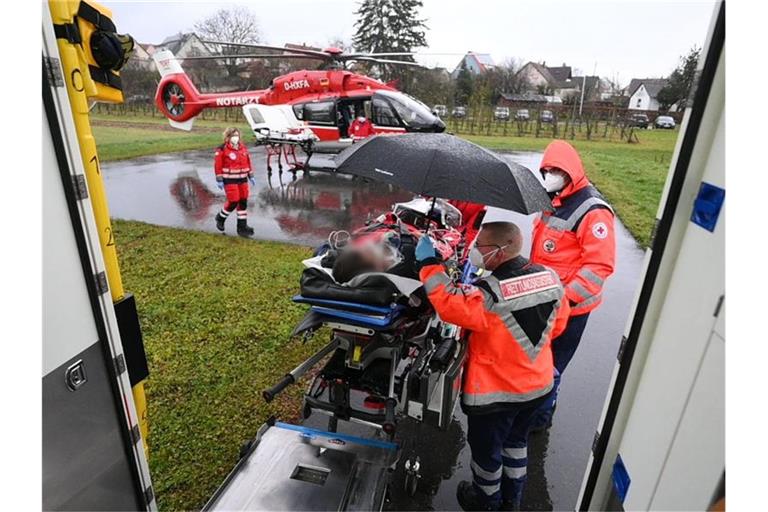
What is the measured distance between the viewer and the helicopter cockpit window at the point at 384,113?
550 inches

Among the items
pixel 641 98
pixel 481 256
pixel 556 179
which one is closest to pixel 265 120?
pixel 556 179

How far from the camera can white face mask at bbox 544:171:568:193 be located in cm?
334

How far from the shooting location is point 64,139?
1724 millimetres

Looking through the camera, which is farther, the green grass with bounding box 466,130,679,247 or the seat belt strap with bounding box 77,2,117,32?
the green grass with bounding box 466,130,679,247

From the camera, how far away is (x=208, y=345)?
487 cm

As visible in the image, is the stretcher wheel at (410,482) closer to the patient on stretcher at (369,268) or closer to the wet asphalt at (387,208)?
the wet asphalt at (387,208)

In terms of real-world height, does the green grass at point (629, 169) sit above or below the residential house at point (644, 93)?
below

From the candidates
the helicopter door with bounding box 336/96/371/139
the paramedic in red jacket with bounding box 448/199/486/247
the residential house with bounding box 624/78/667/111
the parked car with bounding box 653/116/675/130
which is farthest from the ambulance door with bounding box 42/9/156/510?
the residential house with bounding box 624/78/667/111

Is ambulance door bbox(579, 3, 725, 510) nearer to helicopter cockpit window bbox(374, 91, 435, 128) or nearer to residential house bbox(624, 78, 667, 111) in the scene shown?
helicopter cockpit window bbox(374, 91, 435, 128)

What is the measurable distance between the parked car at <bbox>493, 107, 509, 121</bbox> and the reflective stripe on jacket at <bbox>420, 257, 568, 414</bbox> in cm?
2880

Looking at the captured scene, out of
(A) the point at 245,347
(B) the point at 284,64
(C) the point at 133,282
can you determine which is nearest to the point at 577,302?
(A) the point at 245,347

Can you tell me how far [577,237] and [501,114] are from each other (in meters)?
28.2

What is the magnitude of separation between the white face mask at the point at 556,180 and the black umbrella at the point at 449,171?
0.65 metres

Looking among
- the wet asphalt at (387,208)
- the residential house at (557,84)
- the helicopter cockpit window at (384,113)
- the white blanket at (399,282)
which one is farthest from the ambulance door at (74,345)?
the residential house at (557,84)
